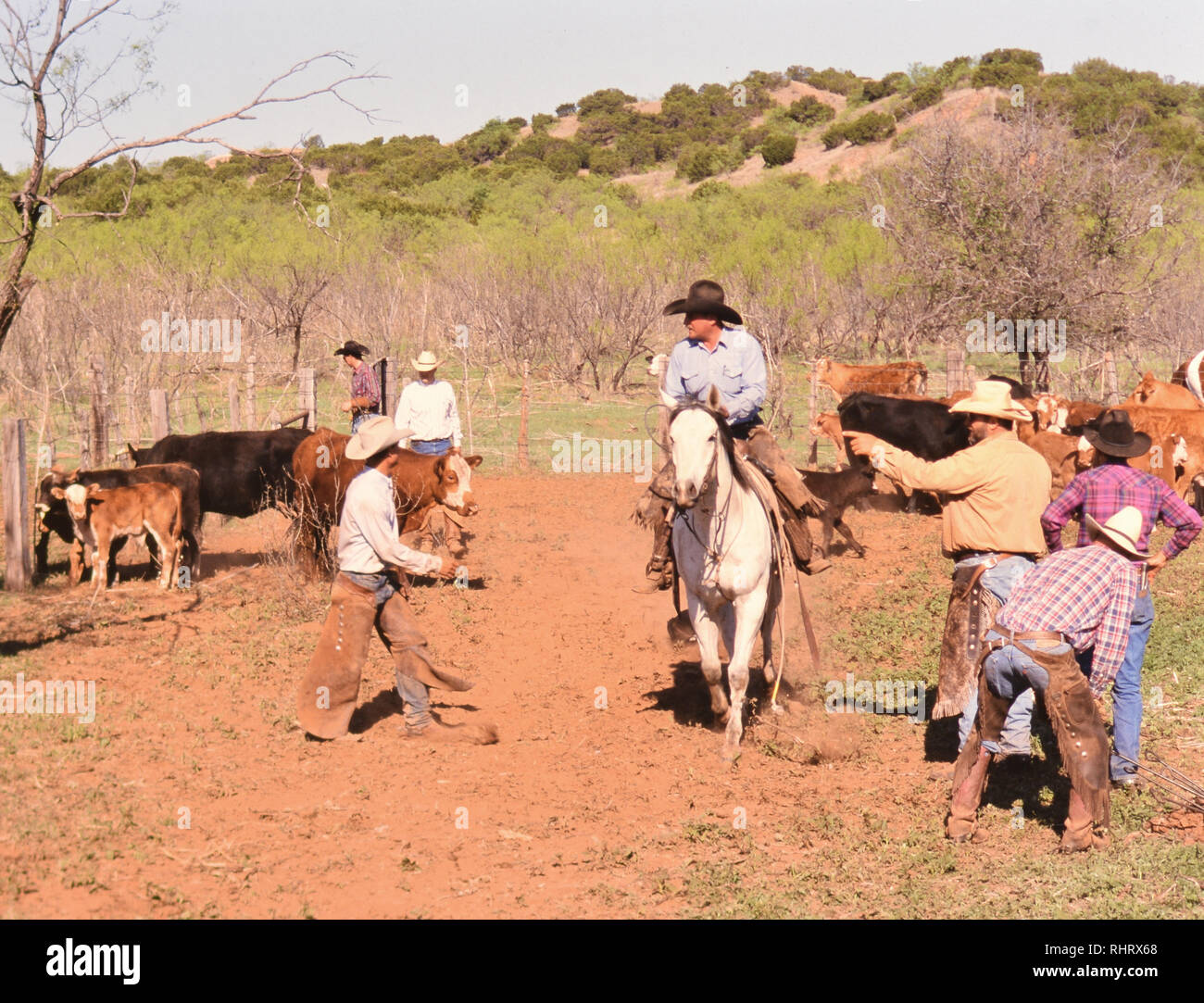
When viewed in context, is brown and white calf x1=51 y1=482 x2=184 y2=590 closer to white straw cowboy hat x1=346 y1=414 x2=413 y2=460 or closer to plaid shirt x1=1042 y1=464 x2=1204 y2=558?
white straw cowboy hat x1=346 y1=414 x2=413 y2=460

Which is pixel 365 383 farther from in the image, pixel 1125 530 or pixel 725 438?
pixel 1125 530

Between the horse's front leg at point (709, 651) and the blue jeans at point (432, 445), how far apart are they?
5229 millimetres

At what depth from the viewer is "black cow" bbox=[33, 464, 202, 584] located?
467 inches

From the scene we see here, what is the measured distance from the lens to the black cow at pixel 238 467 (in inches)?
514

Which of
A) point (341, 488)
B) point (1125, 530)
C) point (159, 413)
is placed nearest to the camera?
point (1125, 530)

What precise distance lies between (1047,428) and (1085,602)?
10541 millimetres

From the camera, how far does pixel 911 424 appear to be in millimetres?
16656

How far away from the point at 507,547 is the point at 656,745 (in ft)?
21.5

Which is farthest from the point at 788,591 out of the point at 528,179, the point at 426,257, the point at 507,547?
the point at 528,179

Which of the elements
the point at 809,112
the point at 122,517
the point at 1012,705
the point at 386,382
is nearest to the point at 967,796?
the point at 1012,705

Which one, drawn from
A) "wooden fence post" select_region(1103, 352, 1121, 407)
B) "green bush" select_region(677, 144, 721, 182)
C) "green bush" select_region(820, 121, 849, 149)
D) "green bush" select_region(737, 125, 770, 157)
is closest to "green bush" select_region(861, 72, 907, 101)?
"green bush" select_region(737, 125, 770, 157)

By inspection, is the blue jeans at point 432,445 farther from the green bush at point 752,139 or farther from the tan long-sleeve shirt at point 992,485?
the green bush at point 752,139

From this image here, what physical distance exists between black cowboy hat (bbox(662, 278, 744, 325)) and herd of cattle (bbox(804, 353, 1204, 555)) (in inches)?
185

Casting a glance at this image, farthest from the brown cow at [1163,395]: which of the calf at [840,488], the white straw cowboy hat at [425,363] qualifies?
the white straw cowboy hat at [425,363]
